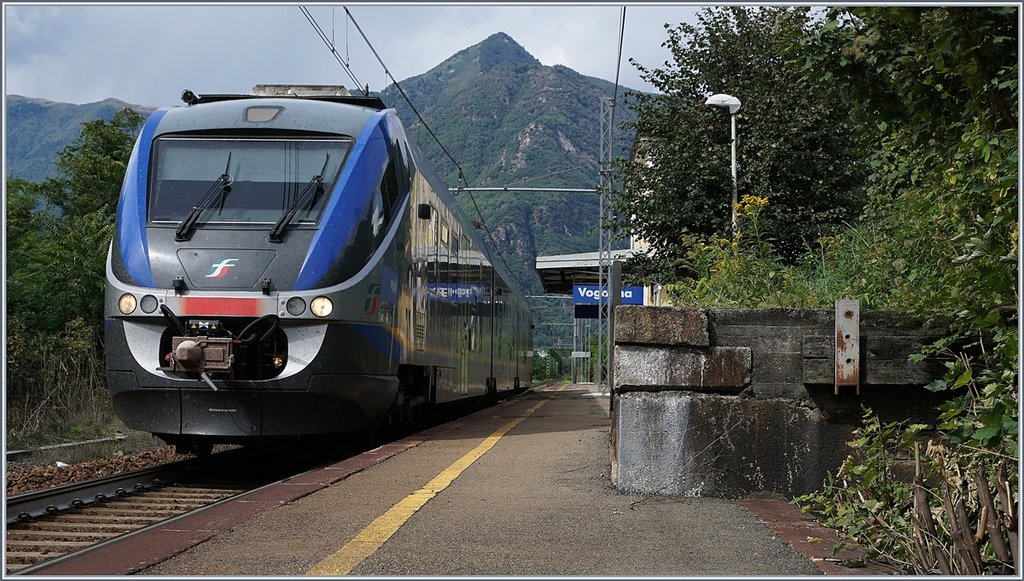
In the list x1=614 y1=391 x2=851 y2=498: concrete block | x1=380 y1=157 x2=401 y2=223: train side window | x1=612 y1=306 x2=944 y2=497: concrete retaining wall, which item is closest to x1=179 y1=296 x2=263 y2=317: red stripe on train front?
x1=380 y1=157 x2=401 y2=223: train side window

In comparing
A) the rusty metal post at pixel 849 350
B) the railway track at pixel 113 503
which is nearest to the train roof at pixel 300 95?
the railway track at pixel 113 503

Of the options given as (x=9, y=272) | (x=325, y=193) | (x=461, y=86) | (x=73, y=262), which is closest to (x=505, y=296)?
(x=73, y=262)

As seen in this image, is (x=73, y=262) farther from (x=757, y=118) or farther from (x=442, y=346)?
(x=757, y=118)

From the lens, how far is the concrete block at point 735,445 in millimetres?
6289

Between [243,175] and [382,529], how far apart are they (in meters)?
4.86

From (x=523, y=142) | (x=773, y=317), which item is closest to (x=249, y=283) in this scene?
(x=773, y=317)

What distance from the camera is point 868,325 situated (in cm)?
634

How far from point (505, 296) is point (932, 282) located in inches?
668

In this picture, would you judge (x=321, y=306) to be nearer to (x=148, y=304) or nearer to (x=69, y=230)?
(x=148, y=304)

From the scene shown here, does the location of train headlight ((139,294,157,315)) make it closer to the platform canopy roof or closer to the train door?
the train door

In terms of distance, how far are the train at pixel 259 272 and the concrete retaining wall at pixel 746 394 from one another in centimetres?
311

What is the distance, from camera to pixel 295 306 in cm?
841

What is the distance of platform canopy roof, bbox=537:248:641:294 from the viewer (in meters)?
39.8

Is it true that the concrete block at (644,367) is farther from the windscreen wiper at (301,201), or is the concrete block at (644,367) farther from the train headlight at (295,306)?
the windscreen wiper at (301,201)
